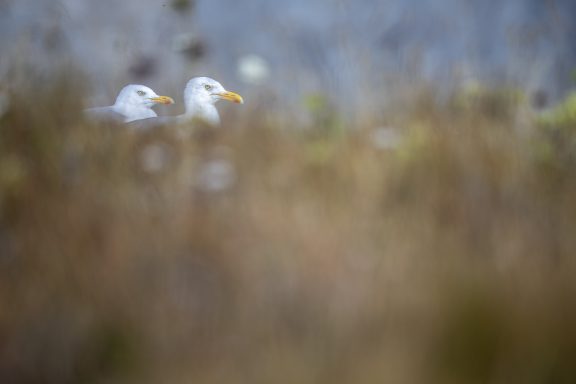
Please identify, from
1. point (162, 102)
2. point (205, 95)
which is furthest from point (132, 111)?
point (205, 95)

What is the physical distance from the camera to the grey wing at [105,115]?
1.75 metres

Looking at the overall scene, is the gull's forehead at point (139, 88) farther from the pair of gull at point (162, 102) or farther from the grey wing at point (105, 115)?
the grey wing at point (105, 115)

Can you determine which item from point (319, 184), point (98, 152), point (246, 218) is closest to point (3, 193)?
point (98, 152)

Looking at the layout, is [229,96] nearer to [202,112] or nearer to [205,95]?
[205,95]

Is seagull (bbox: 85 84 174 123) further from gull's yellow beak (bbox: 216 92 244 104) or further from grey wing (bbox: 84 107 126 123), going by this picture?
gull's yellow beak (bbox: 216 92 244 104)

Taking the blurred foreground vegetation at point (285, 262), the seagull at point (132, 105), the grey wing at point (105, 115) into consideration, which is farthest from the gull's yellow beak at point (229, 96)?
the blurred foreground vegetation at point (285, 262)

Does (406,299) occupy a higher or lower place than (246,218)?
lower

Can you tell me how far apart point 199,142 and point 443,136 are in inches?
21.8

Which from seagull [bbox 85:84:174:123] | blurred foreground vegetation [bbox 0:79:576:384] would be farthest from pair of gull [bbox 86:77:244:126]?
blurred foreground vegetation [bbox 0:79:576:384]

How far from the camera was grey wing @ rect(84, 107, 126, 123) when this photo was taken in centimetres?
175

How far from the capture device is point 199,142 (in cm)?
167

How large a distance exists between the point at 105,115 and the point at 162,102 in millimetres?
386

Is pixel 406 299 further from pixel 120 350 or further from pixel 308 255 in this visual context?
pixel 120 350

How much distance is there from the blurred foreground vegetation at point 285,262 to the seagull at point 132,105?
0.27 m
